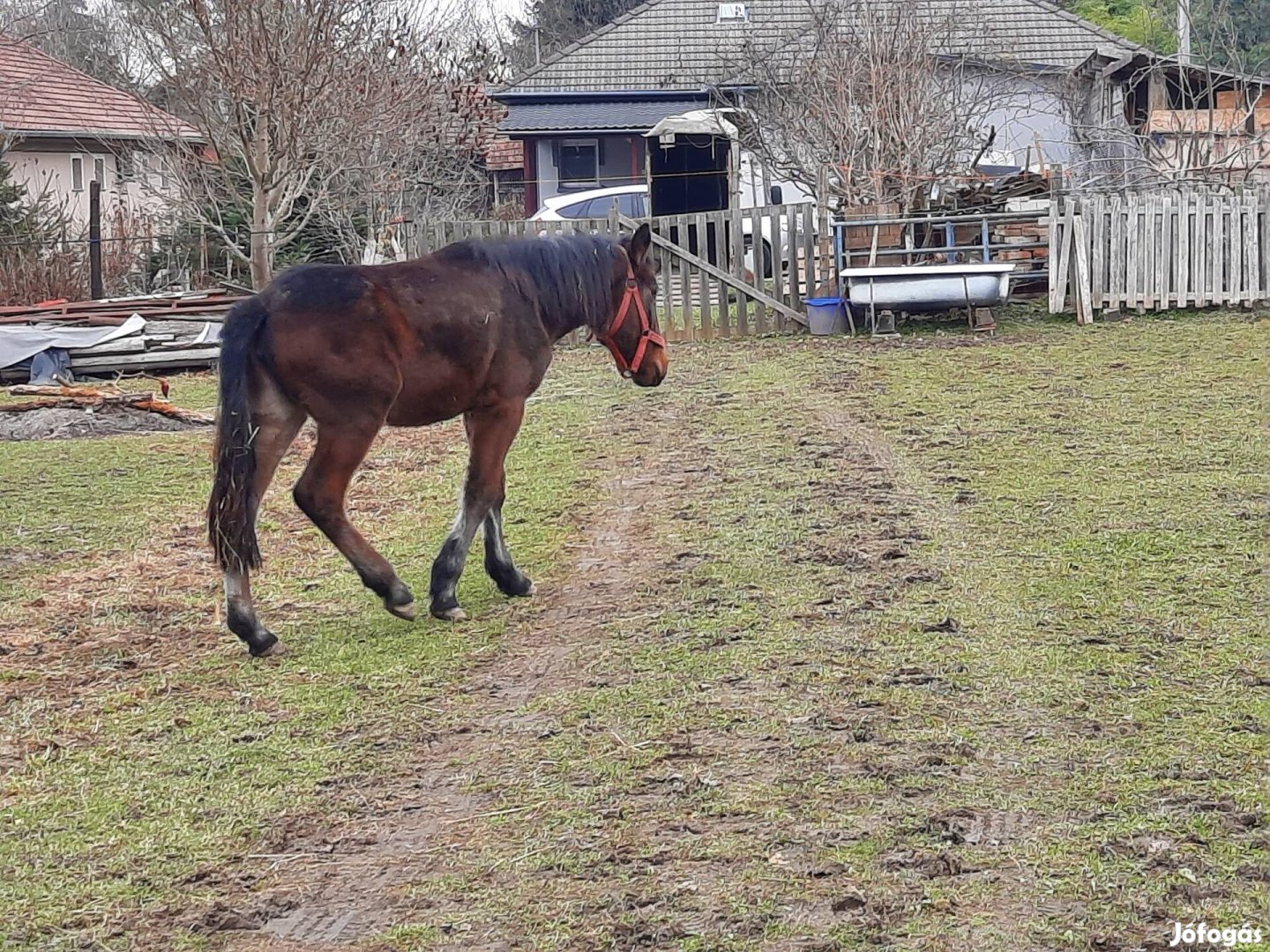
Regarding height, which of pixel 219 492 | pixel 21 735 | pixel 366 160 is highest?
pixel 366 160

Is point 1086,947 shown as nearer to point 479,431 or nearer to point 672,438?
point 479,431

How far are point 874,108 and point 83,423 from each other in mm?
11456

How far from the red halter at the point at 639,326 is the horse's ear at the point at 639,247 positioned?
0.16ft

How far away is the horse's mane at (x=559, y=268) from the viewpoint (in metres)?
6.92

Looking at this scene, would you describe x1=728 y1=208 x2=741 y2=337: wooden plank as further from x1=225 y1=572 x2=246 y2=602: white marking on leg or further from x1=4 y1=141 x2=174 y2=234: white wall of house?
x1=225 y1=572 x2=246 y2=602: white marking on leg

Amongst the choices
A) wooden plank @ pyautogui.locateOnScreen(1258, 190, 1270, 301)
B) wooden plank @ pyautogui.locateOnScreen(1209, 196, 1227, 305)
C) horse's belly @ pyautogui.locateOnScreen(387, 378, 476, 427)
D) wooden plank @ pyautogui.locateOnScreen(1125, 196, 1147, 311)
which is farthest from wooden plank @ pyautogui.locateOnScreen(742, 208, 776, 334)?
horse's belly @ pyautogui.locateOnScreen(387, 378, 476, 427)

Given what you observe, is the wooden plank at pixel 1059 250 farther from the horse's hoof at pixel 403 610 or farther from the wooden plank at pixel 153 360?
the horse's hoof at pixel 403 610

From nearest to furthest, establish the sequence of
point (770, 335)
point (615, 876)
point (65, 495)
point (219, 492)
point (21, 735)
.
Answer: point (615, 876), point (21, 735), point (219, 492), point (65, 495), point (770, 335)

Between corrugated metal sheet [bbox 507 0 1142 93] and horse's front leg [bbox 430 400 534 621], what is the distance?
79.8 ft

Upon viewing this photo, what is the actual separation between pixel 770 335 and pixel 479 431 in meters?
11.8

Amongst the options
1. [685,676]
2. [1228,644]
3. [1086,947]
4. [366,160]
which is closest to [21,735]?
[685,676]

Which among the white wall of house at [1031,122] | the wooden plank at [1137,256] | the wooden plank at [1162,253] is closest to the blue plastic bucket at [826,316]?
the wooden plank at [1137,256]

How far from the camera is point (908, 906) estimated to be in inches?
139

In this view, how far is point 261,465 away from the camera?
6.27 m
